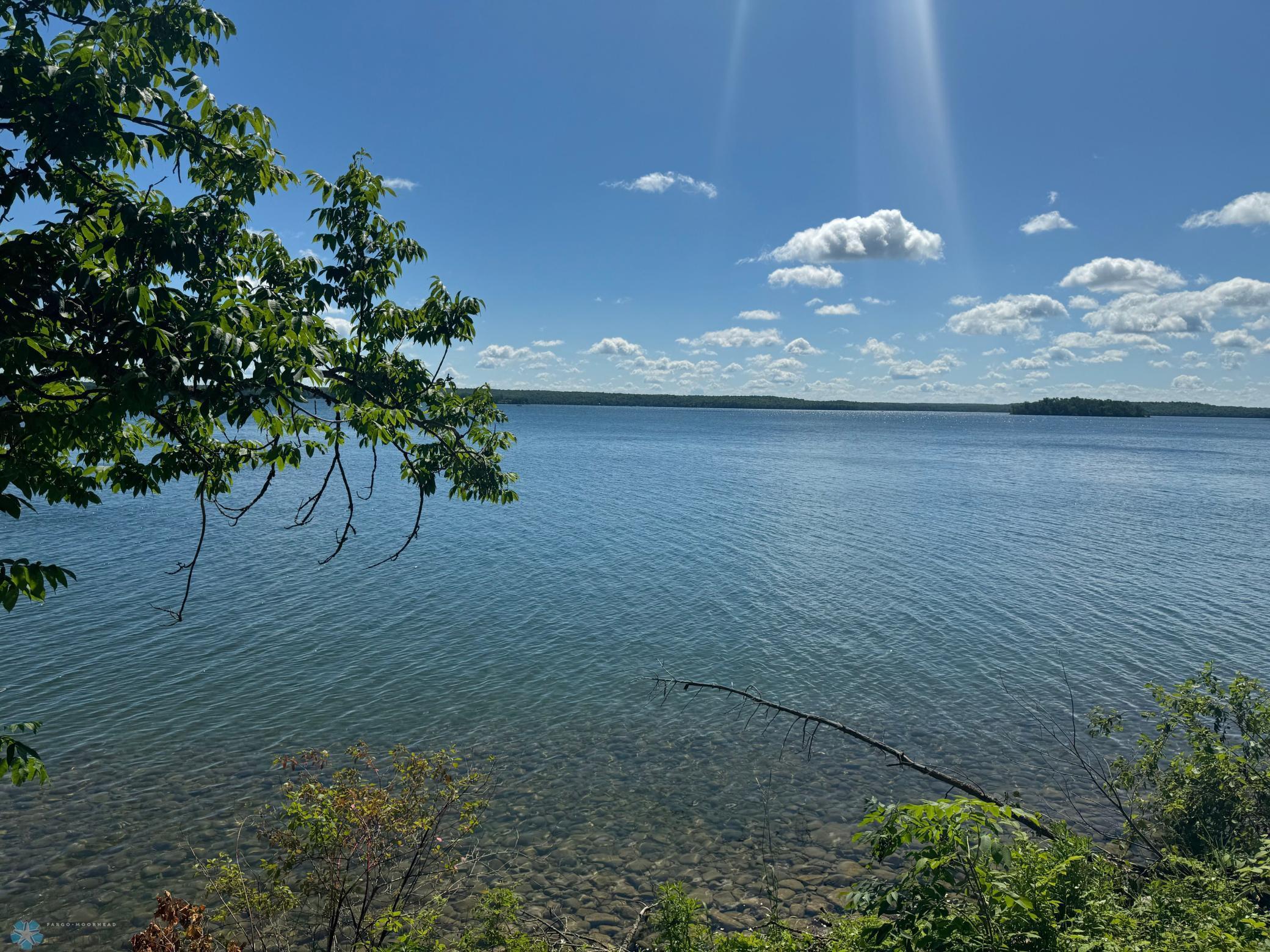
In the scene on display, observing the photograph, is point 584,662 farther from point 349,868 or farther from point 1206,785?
point 1206,785

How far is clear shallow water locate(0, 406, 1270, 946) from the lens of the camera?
13703mm

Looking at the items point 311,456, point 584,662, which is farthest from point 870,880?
point 584,662

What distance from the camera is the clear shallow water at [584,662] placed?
13.7 m

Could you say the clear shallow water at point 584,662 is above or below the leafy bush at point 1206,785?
below

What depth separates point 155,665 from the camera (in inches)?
818

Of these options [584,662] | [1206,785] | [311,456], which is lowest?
[584,662]

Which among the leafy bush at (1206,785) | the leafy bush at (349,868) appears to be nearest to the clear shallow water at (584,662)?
the leafy bush at (349,868)

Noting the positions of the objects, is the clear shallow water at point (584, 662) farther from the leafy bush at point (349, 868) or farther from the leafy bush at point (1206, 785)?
the leafy bush at point (1206, 785)

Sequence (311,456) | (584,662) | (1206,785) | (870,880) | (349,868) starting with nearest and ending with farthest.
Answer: (870,880) → (311,456) → (349,868) → (1206,785) → (584,662)

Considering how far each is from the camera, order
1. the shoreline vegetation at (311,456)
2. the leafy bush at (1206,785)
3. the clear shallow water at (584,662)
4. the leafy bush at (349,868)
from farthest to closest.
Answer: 1. the clear shallow water at (584,662)
2. the leafy bush at (1206,785)
3. the leafy bush at (349,868)
4. the shoreline vegetation at (311,456)

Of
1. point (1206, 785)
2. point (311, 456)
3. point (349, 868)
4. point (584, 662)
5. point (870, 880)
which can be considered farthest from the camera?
point (584, 662)

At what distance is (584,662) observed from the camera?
22484 mm

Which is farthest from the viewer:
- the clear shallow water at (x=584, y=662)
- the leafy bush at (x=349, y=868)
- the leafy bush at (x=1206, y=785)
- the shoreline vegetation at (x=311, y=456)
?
the clear shallow water at (x=584, y=662)

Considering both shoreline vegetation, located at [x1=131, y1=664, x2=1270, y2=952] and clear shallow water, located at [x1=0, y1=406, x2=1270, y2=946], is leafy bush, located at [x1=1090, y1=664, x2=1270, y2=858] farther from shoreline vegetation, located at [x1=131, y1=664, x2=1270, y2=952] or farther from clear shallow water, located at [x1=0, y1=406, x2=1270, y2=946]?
clear shallow water, located at [x1=0, y1=406, x2=1270, y2=946]
